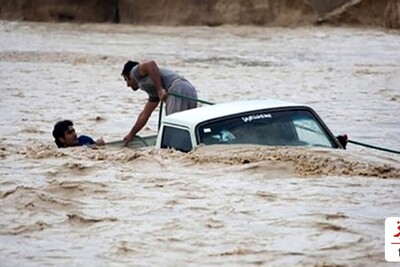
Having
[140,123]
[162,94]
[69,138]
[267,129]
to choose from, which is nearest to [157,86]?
[162,94]

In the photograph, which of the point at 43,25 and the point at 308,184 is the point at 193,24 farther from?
the point at 308,184

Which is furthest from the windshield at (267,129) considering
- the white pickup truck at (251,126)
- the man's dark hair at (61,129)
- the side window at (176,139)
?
the man's dark hair at (61,129)

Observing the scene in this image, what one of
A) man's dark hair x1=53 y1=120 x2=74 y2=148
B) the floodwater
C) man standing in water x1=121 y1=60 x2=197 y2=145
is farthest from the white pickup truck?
man's dark hair x1=53 y1=120 x2=74 y2=148

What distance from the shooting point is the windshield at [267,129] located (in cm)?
1073

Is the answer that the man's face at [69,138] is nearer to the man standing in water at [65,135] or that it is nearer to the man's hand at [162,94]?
the man standing in water at [65,135]

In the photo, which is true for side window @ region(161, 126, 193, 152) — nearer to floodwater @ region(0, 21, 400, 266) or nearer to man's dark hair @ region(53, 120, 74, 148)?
floodwater @ region(0, 21, 400, 266)

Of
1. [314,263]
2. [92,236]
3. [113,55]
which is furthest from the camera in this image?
[113,55]

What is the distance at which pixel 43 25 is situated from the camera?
38.5m

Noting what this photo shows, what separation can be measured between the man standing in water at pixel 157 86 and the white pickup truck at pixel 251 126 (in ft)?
5.62

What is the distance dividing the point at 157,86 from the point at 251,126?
8.12 ft

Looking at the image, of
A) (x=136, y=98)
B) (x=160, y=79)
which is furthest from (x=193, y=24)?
(x=160, y=79)

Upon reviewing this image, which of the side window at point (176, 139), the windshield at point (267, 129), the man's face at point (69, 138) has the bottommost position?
the man's face at point (69, 138)

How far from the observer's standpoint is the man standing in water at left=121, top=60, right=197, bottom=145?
42.3 feet

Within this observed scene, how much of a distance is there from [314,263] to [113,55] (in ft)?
74.1
